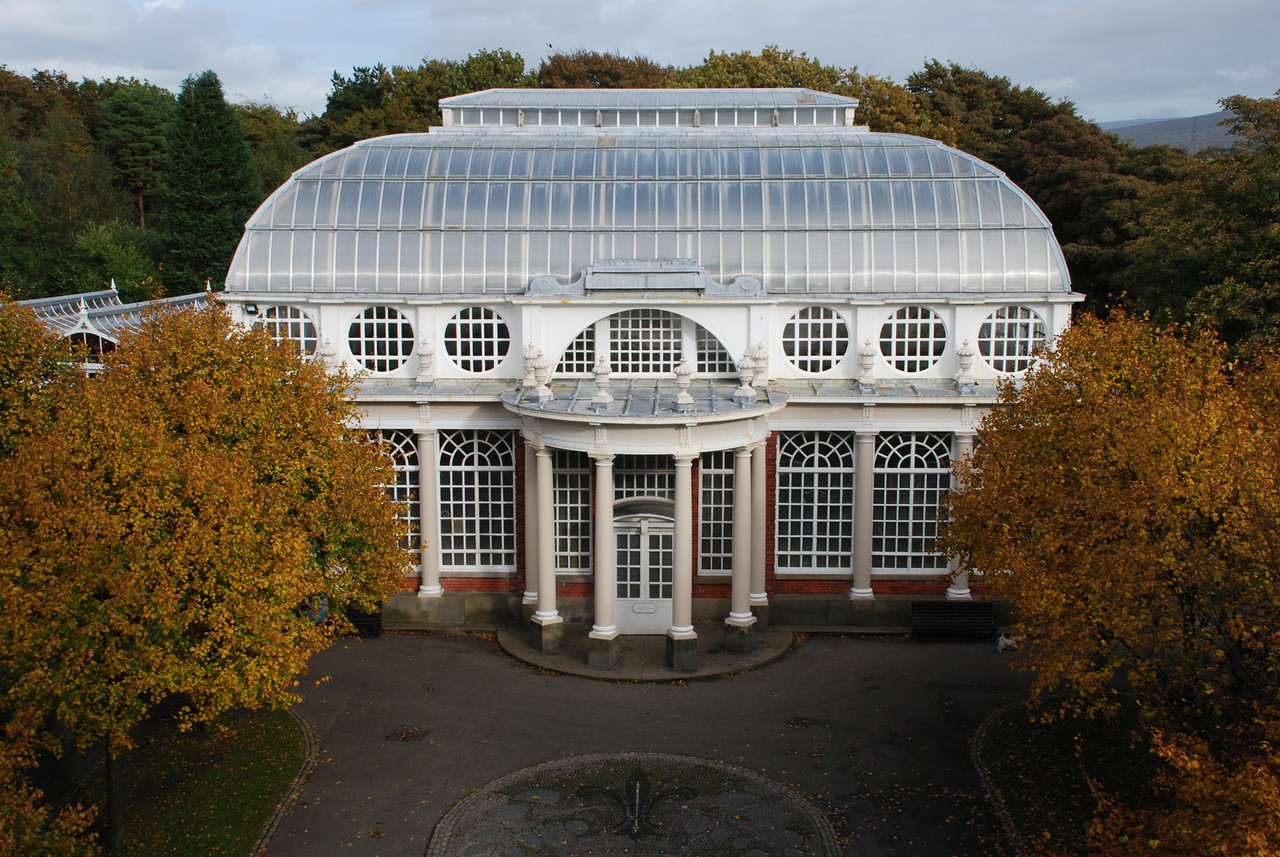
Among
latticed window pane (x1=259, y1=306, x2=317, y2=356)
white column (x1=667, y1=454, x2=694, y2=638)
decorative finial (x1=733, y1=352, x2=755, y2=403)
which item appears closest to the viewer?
white column (x1=667, y1=454, x2=694, y2=638)

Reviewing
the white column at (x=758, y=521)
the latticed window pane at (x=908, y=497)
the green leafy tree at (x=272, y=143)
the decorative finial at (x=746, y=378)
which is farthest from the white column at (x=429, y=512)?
the green leafy tree at (x=272, y=143)

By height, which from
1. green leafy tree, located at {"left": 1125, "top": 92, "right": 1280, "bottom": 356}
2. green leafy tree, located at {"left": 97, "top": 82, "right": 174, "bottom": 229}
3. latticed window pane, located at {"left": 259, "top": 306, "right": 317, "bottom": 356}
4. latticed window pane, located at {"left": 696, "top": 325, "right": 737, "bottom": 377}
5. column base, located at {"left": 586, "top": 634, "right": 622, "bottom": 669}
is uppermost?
green leafy tree, located at {"left": 97, "top": 82, "right": 174, "bottom": 229}

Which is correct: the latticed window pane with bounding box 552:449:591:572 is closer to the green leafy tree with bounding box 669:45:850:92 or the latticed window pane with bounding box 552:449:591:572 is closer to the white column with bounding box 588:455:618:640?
the white column with bounding box 588:455:618:640

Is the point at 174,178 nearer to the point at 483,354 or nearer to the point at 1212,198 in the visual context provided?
the point at 483,354

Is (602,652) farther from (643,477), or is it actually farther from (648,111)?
(648,111)

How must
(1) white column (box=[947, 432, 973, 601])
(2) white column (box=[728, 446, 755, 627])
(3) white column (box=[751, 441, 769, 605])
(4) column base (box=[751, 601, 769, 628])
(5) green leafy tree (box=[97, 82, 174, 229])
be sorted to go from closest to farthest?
(2) white column (box=[728, 446, 755, 627]), (3) white column (box=[751, 441, 769, 605]), (1) white column (box=[947, 432, 973, 601]), (4) column base (box=[751, 601, 769, 628]), (5) green leafy tree (box=[97, 82, 174, 229])

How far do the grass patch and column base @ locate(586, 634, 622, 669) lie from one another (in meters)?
8.06

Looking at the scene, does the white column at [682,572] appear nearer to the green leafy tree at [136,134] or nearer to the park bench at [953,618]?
the park bench at [953,618]

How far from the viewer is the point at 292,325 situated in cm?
3166

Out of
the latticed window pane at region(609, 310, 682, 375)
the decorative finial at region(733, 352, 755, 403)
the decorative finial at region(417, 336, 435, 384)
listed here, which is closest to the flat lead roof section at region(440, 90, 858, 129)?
the latticed window pane at region(609, 310, 682, 375)

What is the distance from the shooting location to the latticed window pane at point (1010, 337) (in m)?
31.2

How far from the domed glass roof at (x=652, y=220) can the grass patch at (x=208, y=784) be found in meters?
13.9

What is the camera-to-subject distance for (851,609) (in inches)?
1237

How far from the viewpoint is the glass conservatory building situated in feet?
100
